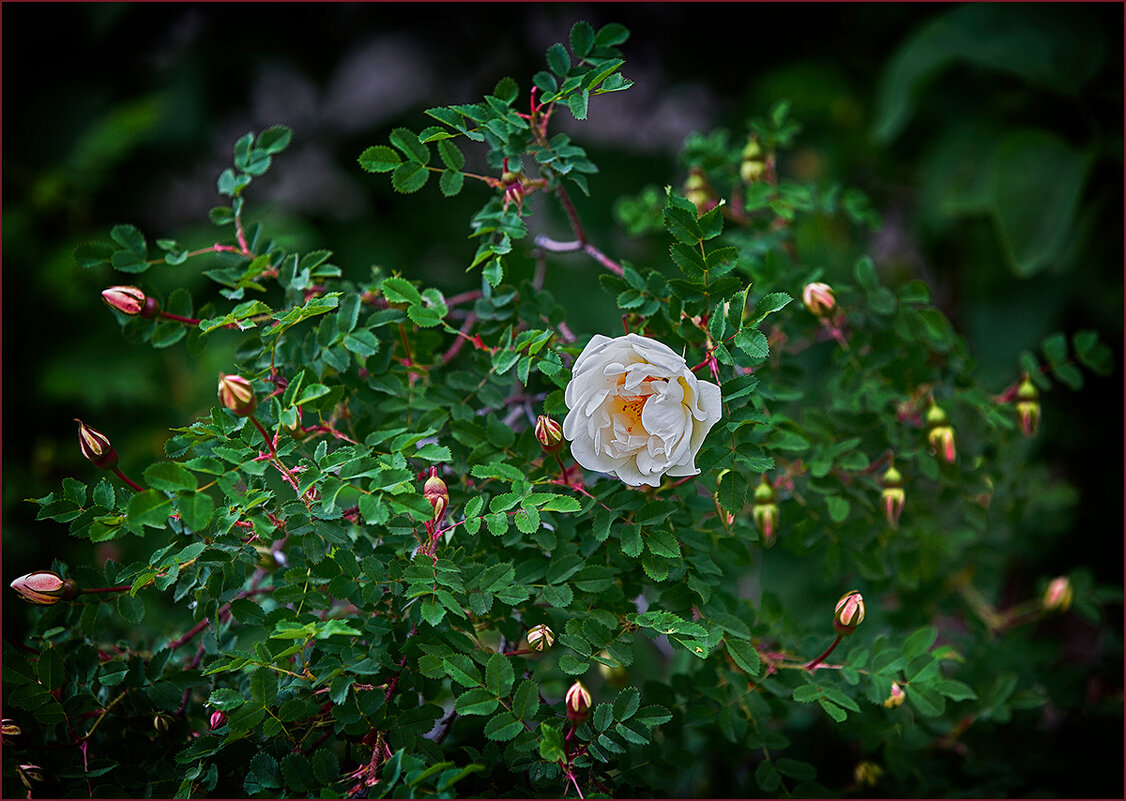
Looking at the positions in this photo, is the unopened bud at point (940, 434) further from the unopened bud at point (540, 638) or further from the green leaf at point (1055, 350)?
the unopened bud at point (540, 638)

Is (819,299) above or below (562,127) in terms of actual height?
above

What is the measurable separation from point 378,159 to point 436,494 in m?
0.23

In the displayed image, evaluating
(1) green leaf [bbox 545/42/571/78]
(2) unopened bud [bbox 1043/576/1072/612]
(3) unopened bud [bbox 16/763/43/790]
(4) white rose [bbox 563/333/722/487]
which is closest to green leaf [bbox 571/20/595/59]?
(1) green leaf [bbox 545/42/571/78]

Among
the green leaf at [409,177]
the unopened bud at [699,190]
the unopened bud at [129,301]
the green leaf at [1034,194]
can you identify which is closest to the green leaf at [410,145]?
the green leaf at [409,177]

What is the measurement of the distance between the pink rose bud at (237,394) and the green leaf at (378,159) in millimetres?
169

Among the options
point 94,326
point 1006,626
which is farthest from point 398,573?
point 94,326

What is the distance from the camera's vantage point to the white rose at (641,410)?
493mm

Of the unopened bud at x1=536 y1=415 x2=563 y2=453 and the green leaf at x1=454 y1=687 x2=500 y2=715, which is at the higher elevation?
the unopened bud at x1=536 y1=415 x2=563 y2=453

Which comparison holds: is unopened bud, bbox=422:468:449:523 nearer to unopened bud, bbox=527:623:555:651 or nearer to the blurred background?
unopened bud, bbox=527:623:555:651

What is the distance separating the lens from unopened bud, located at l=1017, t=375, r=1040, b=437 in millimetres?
724

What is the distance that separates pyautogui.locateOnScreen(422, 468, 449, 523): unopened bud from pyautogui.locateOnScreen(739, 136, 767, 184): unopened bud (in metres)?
0.48

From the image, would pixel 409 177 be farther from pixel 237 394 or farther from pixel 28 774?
pixel 28 774

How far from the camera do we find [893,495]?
0.68 m

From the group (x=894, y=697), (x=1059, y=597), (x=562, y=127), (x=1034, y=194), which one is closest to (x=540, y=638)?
(x=894, y=697)
